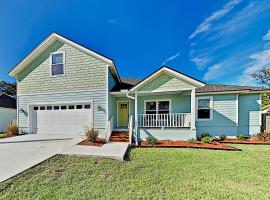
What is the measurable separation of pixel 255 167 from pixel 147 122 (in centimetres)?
Result: 640

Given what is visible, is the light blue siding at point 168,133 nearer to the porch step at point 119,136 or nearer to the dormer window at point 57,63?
the porch step at point 119,136

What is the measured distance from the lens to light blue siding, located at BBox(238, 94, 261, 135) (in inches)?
416

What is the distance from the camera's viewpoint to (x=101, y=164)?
5309mm

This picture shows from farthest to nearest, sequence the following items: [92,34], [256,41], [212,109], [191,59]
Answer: [191,59], [92,34], [256,41], [212,109]

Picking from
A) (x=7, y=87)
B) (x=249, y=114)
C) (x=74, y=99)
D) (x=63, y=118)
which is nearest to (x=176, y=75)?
(x=249, y=114)

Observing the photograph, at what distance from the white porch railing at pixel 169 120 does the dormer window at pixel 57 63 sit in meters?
7.40

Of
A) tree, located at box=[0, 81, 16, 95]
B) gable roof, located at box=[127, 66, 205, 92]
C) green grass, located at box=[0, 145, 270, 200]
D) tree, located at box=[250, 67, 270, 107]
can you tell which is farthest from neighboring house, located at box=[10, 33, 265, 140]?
tree, located at box=[0, 81, 16, 95]

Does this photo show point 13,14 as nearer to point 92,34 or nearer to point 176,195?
point 92,34

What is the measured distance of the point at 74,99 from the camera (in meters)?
10.9

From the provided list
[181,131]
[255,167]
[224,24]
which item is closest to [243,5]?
[224,24]

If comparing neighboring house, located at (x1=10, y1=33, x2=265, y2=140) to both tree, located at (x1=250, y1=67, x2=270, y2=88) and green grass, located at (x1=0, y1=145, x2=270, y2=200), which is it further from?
tree, located at (x1=250, y1=67, x2=270, y2=88)

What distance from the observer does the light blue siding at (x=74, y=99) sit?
10.4 meters

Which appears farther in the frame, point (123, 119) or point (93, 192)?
point (123, 119)

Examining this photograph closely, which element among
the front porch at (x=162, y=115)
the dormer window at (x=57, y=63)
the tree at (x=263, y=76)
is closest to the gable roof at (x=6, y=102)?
the dormer window at (x=57, y=63)
